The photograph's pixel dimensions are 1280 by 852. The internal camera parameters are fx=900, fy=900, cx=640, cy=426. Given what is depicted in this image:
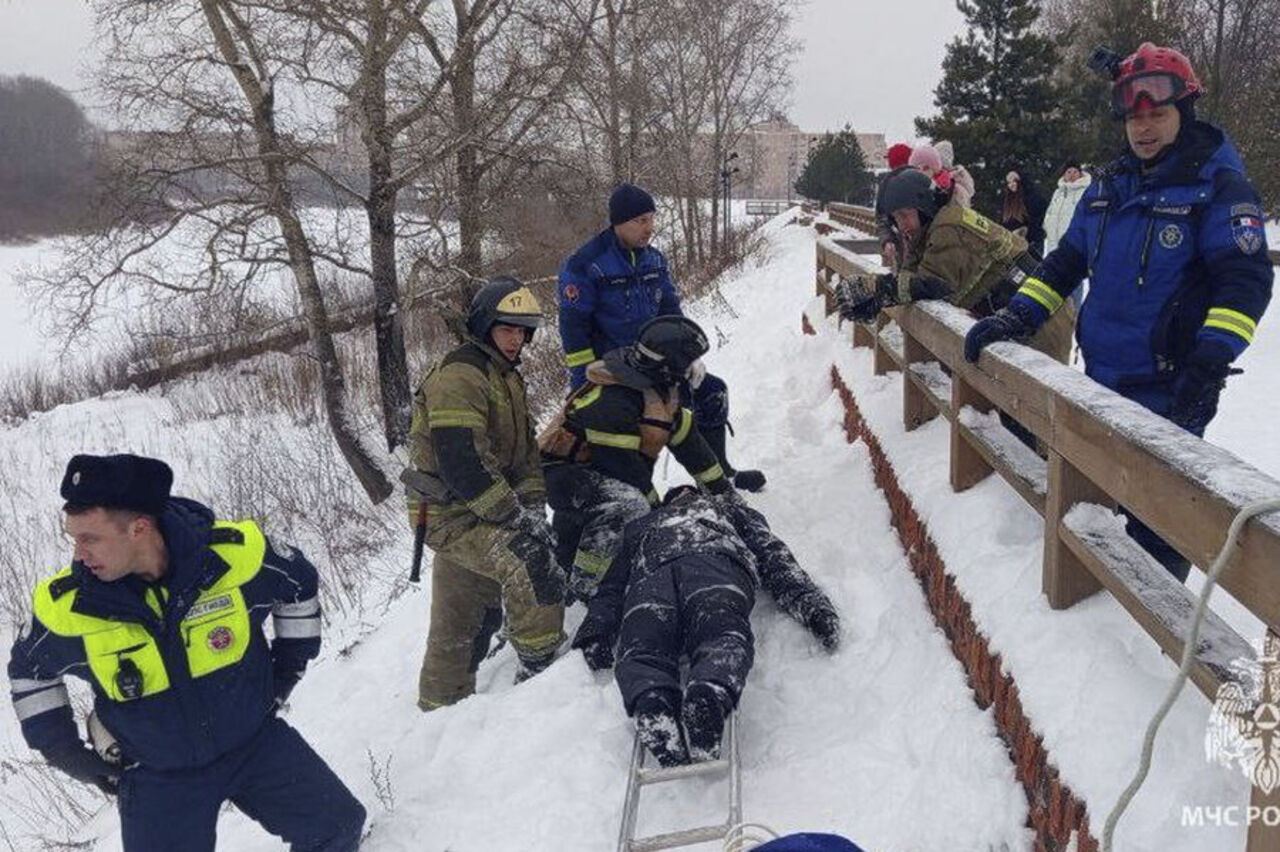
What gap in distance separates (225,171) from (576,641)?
989 cm

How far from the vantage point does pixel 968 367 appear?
11.5 feet

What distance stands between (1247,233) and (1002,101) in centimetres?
2016

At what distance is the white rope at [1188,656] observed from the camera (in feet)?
5.04

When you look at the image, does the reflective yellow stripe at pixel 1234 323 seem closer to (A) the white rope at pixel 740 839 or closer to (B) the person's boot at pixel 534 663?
(A) the white rope at pixel 740 839

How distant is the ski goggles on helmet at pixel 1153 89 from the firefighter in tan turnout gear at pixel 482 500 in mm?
2341

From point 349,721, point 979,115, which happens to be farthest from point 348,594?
point 979,115

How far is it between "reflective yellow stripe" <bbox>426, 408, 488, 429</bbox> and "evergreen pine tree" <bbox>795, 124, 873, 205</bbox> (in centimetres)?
4135

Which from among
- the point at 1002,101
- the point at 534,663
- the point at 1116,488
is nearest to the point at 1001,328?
the point at 1116,488

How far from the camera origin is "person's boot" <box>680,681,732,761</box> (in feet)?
9.75

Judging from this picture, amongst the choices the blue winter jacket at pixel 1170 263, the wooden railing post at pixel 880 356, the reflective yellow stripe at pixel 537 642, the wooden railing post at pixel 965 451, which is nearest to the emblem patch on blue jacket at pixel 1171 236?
the blue winter jacket at pixel 1170 263

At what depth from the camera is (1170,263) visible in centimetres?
280

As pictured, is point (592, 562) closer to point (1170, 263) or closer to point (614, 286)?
point (614, 286)

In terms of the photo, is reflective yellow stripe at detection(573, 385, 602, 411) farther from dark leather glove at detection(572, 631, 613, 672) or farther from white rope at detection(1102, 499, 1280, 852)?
white rope at detection(1102, 499, 1280, 852)

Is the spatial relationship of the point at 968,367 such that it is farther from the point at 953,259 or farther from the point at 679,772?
the point at 679,772
